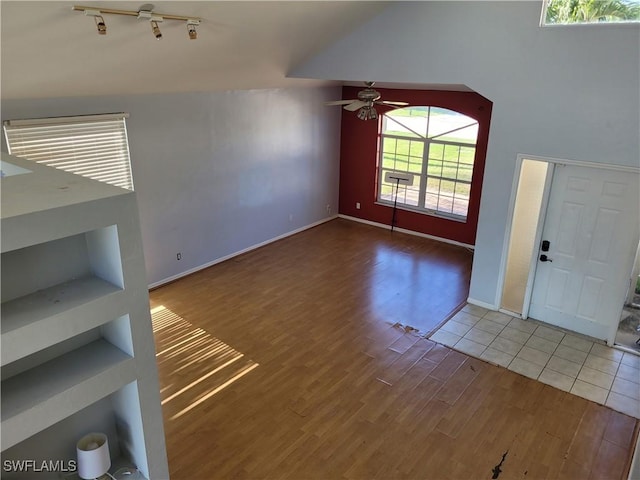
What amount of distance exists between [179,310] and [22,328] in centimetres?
394

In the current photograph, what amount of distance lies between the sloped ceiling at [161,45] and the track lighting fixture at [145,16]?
36 millimetres

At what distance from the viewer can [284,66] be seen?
19.5 feet

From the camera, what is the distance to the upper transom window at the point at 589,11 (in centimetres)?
405

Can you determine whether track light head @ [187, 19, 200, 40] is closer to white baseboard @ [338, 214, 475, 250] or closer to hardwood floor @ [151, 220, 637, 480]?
hardwood floor @ [151, 220, 637, 480]

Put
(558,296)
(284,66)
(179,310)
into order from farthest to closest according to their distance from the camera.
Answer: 1. (284,66)
2. (179,310)
3. (558,296)

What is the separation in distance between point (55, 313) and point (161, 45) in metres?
2.94

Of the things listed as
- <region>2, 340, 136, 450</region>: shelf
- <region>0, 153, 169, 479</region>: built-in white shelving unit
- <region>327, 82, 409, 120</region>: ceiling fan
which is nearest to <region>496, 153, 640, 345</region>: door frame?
<region>327, 82, 409, 120</region>: ceiling fan

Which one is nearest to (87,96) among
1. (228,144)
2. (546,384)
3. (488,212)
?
(228,144)

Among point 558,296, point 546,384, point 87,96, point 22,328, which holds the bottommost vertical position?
point 546,384

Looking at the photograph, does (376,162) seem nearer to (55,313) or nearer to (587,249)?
(587,249)

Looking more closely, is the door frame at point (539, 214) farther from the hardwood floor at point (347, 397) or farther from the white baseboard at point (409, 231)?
the white baseboard at point (409, 231)

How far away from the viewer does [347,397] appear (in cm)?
410

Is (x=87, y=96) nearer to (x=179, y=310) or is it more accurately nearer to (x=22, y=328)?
(x=179, y=310)

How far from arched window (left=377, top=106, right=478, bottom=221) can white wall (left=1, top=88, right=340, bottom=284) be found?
116 centimetres
